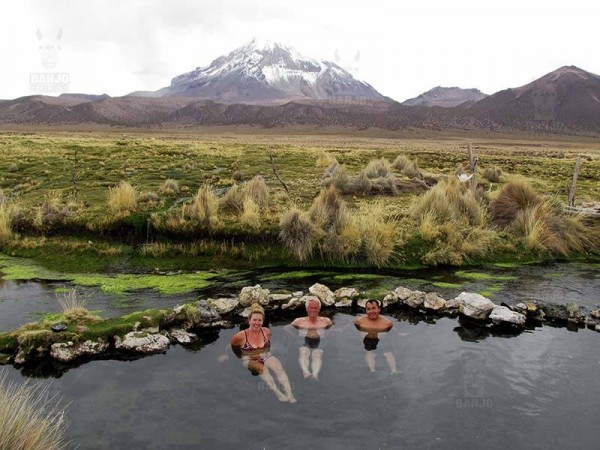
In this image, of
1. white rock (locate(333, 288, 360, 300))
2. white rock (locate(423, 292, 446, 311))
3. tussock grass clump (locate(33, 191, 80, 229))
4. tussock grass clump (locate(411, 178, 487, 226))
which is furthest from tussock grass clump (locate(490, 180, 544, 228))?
tussock grass clump (locate(33, 191, 80, 229))

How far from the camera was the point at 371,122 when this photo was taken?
133 metres

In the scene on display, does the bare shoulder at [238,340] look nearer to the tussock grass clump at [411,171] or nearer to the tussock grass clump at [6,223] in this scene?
the tussock grass clump at [6,223]

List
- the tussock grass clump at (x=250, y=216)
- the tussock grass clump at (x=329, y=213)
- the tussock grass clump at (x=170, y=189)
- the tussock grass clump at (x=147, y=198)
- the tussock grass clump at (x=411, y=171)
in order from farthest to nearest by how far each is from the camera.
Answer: the tussock grass clump at (x=411, y=171) → the tussock grass clump at (x=170, y=189) → the tussock grass clump at (x=147, y=198) → the tussock grass clump at (x=250, y=216) → the tussock grass clump at (x=329, y=213)

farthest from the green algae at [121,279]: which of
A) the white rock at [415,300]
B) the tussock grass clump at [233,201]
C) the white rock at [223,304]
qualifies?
the white rock at [415,300]

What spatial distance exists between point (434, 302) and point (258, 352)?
440 centimetres

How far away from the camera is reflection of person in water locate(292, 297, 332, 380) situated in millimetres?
9219

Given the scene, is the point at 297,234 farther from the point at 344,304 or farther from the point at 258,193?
the point at 258,193

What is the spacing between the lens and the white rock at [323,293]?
38.5 feet

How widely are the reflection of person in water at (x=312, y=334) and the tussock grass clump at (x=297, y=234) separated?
426 cm

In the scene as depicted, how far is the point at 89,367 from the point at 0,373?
4.32ft

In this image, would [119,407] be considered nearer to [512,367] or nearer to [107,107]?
[512,367]

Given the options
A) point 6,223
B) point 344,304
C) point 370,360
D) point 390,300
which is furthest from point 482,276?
point 6,223

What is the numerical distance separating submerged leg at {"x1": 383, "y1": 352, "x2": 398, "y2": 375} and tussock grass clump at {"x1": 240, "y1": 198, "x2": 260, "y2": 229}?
286 inches

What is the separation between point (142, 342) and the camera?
31.0 ft
